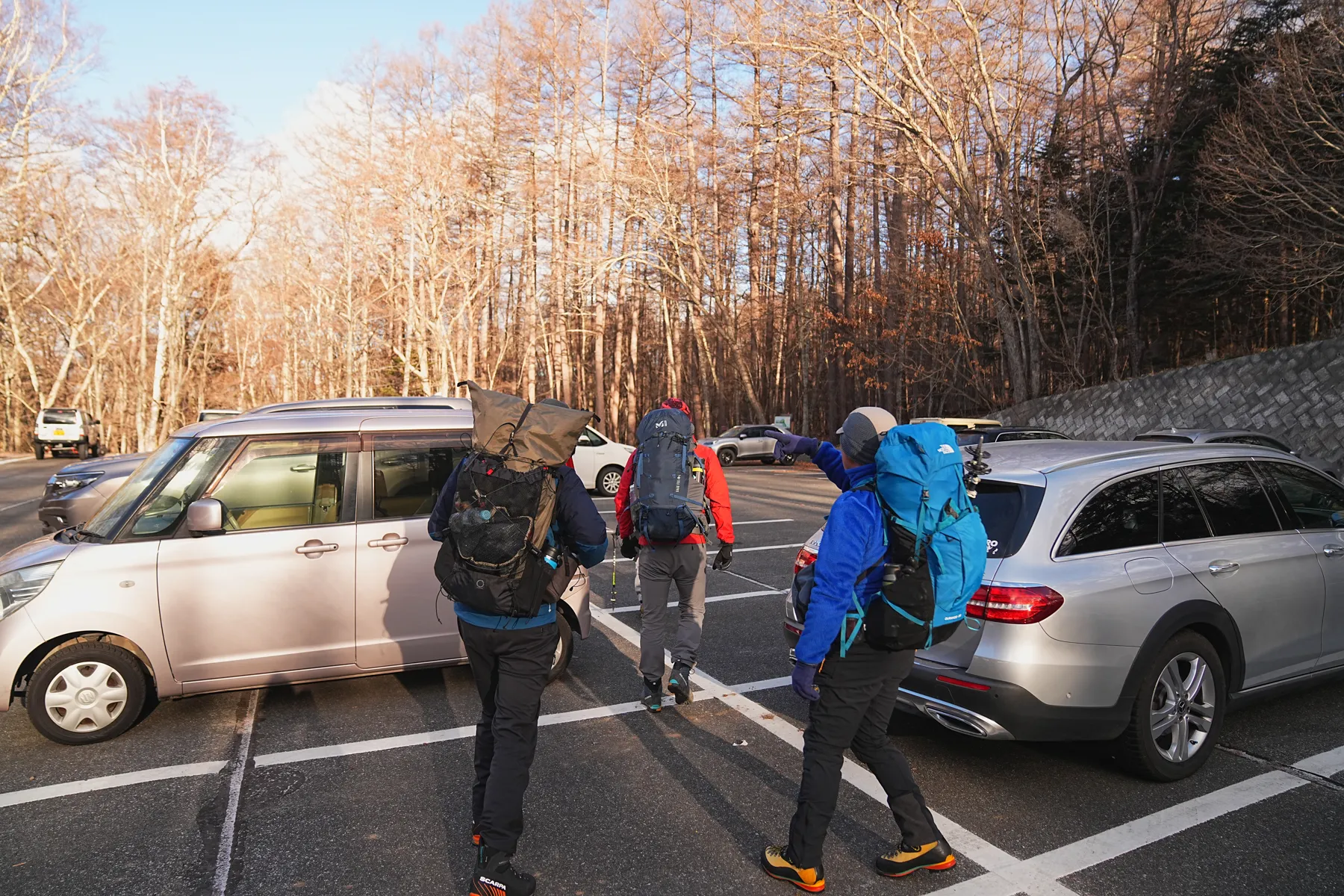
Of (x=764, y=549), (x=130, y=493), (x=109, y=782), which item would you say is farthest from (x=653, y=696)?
(x=764, y=549)

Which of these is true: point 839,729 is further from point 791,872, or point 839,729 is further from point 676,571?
point 676,571

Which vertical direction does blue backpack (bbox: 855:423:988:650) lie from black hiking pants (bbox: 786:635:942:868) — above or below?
above

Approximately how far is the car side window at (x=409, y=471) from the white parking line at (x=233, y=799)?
139 centimetres

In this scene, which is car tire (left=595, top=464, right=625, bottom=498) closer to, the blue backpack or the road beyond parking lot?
the road beyond parking lot

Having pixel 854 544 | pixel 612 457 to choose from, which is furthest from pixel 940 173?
pixel 854 544

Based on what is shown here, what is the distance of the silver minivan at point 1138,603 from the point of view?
374 centimetres

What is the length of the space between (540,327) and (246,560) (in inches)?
1521

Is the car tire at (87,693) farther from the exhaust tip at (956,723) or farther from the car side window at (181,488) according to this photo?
the exhaust tip at (956,723)

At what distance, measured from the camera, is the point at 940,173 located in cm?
2892

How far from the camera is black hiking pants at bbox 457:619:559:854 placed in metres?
3.07

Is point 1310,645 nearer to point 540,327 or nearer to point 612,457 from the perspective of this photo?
point 612,457

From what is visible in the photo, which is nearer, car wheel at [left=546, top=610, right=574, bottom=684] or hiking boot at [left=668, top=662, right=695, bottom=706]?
hiking boot at [left=668, top=662, right=695, bottom=706]

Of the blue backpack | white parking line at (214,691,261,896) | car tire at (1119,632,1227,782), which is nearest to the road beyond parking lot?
white parking line at (214,691,261,896)

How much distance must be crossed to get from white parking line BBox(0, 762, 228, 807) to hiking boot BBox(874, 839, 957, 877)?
10.7 feet
